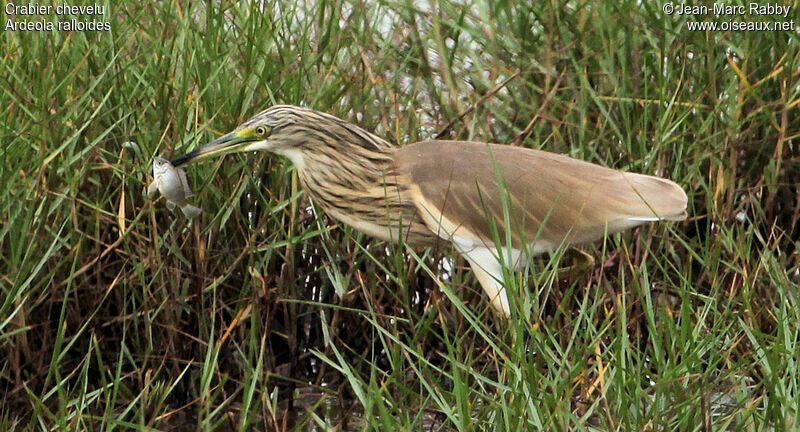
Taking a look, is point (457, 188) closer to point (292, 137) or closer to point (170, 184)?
point (292, 137)

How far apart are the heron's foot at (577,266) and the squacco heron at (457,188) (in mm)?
124

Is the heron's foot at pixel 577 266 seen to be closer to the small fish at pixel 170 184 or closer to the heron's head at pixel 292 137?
the heron's head at pixel 292 137

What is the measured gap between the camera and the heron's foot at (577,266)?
3436mm

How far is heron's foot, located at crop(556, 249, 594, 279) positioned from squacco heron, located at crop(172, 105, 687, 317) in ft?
0.41

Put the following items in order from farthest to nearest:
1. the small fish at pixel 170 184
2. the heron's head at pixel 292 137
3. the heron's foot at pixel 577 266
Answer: the heron's foot at pixel 577 266 → the heron's head at pixel 292 137 → the small fish at pixel 170 184

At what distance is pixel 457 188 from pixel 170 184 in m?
0.71

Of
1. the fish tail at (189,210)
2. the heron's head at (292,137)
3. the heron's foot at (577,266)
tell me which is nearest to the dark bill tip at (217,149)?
the heron's head at (292,137)

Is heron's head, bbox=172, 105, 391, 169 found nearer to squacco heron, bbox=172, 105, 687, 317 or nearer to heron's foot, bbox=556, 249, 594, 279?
squacco heron, bbox=172, 105, 687, 317

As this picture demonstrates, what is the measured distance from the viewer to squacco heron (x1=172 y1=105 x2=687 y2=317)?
322 cm

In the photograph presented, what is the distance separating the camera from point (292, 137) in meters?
3.25

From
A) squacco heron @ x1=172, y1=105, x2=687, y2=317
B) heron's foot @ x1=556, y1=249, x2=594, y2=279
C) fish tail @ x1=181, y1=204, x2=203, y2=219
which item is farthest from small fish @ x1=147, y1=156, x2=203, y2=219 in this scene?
heron's foot @ x1=556, y1=249, x2=594, y2=279

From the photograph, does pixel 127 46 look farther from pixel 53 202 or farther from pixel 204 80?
pixel 53 202

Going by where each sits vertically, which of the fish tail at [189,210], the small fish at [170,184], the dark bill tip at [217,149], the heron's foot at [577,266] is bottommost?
the heron's foot at [577,266]

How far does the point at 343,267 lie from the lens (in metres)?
3.56
